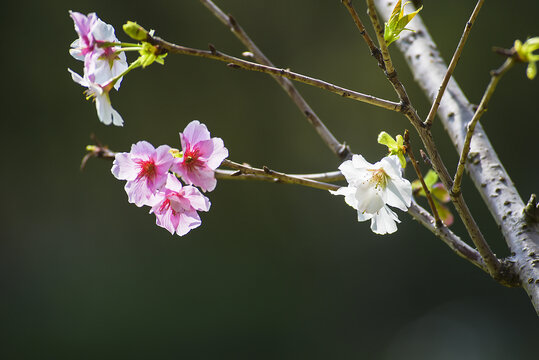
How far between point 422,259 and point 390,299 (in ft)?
0.58

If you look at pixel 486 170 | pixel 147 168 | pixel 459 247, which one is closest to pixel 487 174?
pixel 486 170

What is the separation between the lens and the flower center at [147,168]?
0.38m

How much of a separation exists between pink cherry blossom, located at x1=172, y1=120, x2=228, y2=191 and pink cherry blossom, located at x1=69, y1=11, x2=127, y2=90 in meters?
0.07

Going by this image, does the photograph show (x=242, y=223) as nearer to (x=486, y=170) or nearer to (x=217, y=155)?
(x=486, y=170)

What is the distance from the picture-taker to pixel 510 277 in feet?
1.42

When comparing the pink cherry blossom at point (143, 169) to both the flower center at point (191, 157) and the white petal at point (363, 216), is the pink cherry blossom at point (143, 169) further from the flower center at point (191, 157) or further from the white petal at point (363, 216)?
the white petal at point (363, 216)

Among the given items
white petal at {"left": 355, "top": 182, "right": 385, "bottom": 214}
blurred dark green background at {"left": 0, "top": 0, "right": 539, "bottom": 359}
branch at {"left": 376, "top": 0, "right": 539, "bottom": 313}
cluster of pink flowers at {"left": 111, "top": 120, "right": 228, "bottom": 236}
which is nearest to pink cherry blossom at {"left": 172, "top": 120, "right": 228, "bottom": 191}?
cluster of pink flowers at {"left": 111, "top": 120, "right": 228, "bottom": 236}

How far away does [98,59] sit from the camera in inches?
15.3

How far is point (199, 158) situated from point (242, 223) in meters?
1.41

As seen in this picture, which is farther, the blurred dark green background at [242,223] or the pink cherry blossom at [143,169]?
the blurred dark green background at [242,223]

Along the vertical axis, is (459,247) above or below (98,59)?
below

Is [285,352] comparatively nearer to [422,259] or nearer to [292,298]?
[292,298]

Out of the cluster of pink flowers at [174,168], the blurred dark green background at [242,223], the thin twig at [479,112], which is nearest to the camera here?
the thin twig at [479,112]

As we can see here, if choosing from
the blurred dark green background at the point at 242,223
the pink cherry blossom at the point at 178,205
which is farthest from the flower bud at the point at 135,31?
the blurred dark green background at the point at 242,223
